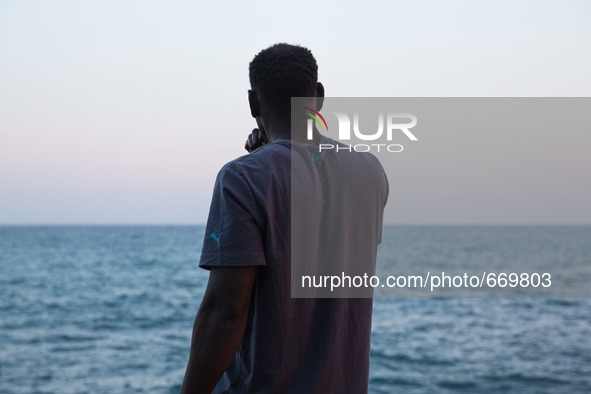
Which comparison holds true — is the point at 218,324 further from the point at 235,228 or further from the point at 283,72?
the point at 283,72

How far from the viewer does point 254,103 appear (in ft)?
5.22

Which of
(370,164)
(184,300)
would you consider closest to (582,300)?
(184,300)

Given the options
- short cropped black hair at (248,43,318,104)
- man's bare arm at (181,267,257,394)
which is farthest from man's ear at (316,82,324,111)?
man's bare arm at (181,267,257,394)

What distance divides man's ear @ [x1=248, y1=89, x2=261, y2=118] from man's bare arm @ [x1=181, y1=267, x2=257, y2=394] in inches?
18.5

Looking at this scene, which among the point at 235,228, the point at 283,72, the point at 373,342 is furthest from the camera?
the point at 373,342

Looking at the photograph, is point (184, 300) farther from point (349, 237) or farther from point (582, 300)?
point (349, 237)

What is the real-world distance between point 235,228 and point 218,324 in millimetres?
227

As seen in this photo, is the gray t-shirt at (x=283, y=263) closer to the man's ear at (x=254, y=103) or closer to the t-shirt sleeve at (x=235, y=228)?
the t-shirt sleeve at (x=235, y=228)

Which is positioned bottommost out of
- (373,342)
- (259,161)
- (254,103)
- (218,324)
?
(373,342)

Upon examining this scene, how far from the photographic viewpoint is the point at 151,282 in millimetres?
25766

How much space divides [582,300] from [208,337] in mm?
21221

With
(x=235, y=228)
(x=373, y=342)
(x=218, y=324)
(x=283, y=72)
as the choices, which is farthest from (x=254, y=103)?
(x=373, y=342)

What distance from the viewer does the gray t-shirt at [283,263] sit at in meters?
1.34

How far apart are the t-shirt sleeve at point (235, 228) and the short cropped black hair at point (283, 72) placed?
29 centimetres
